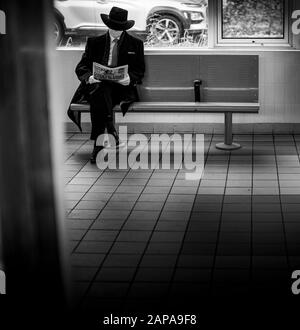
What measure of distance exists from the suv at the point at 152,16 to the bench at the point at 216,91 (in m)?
0.68

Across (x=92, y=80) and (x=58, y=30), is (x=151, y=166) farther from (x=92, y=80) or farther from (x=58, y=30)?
(x=58, y=30)

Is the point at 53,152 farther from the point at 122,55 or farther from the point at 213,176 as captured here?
the point at 122,55

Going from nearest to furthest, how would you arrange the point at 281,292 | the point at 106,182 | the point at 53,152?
the point at 53,152, the point at 281,292, the point at 106,182

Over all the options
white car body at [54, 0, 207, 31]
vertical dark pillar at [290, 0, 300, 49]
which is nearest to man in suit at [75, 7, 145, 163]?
white car body at [54, 0, 207, 31]

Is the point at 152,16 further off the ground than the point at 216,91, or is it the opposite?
the point at 152,16

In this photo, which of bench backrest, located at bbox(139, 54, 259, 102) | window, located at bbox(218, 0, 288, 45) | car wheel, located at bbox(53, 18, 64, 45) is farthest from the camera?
car wheel, located at bbox(53, 18, 64, 45)

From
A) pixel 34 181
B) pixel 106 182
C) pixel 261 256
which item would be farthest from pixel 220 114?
pixel 34 181

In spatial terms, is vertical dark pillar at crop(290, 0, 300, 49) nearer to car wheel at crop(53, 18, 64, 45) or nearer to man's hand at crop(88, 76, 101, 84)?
man's hand at crop(88, 76, 101, 84)

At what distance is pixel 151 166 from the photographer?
22.4 ft

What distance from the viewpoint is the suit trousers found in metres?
7.18

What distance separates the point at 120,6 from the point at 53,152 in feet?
24.2

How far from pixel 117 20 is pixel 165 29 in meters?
0.91

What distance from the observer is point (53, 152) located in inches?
37.4

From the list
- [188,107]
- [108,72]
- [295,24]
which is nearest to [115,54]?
[108,72]
